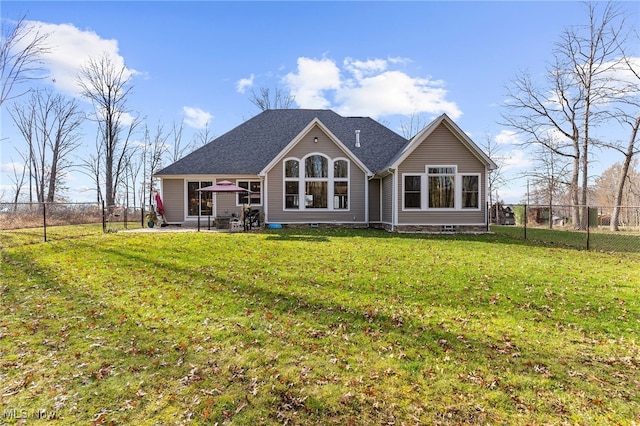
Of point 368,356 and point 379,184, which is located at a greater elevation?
point 379,184

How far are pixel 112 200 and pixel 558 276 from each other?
3286 centimetres

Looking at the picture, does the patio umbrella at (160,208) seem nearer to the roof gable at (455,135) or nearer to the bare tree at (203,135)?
the roof gable at (455,135)

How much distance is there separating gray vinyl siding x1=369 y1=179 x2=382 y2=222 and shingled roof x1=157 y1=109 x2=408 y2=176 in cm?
85

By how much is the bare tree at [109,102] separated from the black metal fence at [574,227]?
30.5m

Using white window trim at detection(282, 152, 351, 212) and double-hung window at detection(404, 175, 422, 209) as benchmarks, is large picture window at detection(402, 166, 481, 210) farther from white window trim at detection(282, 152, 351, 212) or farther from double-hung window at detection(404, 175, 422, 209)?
white window trim at detection(282, 152, 351, 212)

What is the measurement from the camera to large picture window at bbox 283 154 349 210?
16531 millimetres

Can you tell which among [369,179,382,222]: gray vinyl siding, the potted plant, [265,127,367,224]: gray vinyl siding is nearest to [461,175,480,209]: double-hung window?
[369,179,382,222]: gray vinyl siding

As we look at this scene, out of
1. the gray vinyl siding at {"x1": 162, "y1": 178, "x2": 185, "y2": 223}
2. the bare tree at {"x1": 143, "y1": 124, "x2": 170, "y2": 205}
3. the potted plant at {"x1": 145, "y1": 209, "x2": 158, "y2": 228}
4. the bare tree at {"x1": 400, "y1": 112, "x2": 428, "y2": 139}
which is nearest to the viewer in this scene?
the potted plant at {"x1": 145, "y1": 209, "x2": 158, "y2": 228}

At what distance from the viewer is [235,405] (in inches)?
123

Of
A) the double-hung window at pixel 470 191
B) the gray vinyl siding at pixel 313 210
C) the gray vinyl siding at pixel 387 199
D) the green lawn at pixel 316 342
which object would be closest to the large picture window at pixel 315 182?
the gray vinyl siding at pixel 313 210

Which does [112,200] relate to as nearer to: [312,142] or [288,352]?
[312,142]

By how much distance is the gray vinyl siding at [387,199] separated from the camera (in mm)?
15835

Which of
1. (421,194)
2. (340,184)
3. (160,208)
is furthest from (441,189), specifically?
(160,208)

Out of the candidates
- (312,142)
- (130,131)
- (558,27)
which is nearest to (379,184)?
(312,142)
